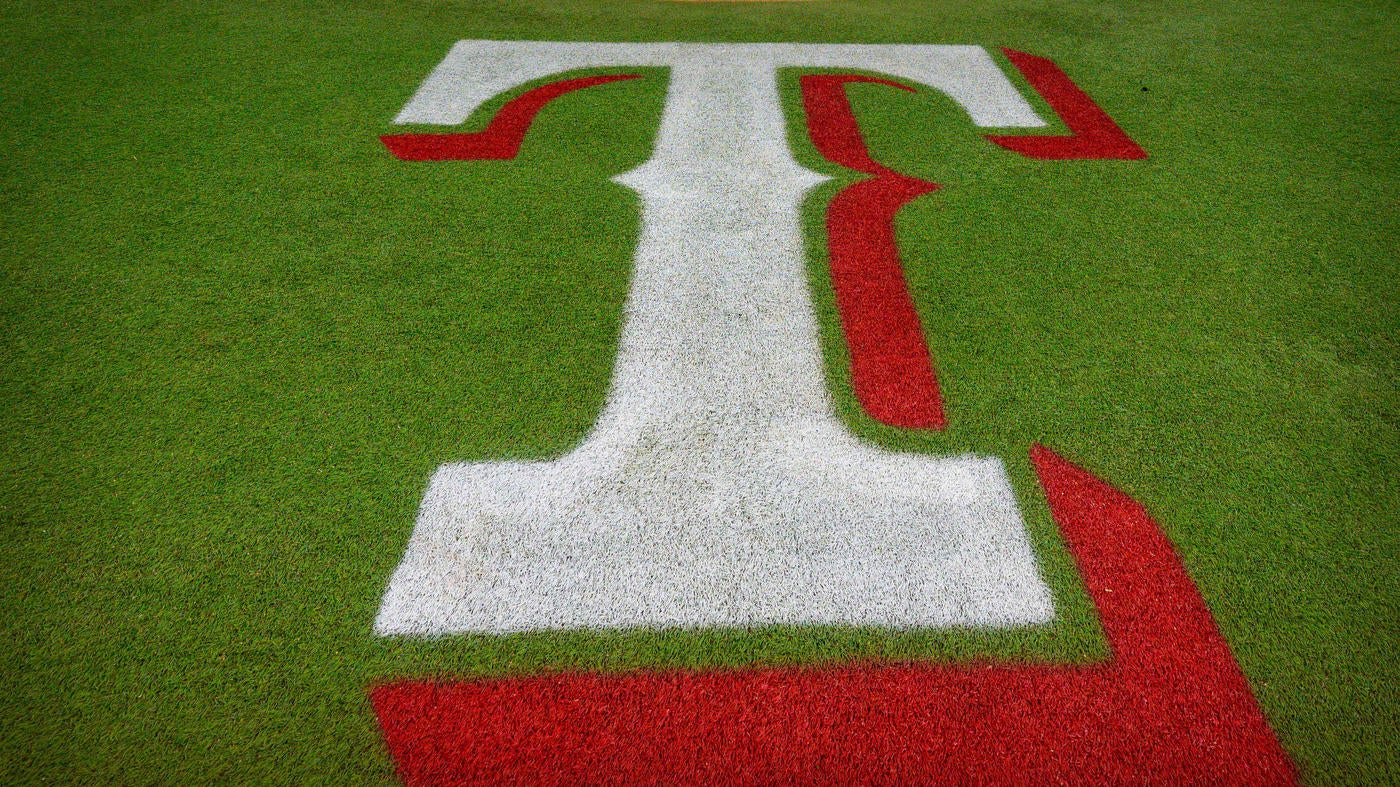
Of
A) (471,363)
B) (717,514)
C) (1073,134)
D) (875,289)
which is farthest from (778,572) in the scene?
(1073,134)

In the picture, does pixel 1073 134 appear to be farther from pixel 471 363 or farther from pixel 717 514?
pixel 471 363

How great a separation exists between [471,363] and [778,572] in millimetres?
1268

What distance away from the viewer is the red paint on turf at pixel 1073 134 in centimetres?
399

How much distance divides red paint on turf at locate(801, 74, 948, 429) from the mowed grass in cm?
7

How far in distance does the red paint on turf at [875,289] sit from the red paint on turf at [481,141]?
153cm

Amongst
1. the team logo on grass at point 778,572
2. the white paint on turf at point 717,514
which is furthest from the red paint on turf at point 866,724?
the white paint on turf at point 717,514

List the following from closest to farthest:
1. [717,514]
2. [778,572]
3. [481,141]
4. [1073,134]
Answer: [778,572]
[717,514]
[481,141]
[1073,134]

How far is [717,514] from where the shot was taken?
7.30ft

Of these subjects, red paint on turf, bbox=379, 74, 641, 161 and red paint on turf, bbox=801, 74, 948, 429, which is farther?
red paint on turf, bbox=379, 74, 641, 161

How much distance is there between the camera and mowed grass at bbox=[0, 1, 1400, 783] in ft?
6.08

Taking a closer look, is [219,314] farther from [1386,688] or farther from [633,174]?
[1386,688]

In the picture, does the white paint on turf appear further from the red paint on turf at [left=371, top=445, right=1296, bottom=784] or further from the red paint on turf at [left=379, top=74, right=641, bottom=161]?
the red paint on turf at [left=379, top=74, right=641, bottom=161]

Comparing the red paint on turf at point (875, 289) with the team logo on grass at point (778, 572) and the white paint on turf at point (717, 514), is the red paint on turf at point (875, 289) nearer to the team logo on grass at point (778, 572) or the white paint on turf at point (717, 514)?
the team logo on grass at point (778, 572)

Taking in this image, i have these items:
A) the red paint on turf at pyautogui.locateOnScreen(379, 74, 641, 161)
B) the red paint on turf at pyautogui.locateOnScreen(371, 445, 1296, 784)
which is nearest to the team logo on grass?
the red paint on turf at pyautogui.locateOnScreen(371, 445, 1296, 784)
